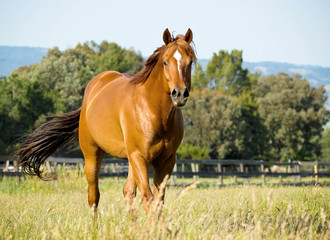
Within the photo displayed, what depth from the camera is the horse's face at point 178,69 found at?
373 cm

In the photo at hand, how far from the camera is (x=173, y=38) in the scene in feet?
14.4

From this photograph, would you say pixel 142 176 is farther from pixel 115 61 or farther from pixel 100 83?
pixel 115 61

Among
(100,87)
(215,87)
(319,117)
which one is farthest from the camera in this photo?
(215,87)

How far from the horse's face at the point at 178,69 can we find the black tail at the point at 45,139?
121 inches

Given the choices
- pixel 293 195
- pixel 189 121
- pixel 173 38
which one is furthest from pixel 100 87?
pixel 189 121

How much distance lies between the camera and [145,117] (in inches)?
175

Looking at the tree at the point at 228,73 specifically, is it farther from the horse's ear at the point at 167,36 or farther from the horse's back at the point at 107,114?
the horse's ear at the point at 167,36

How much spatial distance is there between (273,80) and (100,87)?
5247 centimetres

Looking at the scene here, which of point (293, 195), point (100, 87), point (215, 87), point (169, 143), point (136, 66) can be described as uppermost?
point (136, 66)

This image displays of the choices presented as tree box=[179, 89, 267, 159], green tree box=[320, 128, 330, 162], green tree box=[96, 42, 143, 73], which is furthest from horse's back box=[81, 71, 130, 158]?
green tree box=[320, 128, 330, 162]

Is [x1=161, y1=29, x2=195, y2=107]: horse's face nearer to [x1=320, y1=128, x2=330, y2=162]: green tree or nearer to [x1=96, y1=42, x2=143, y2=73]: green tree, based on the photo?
[x1=96, y1=42, x2=143, y2=73]: green tree

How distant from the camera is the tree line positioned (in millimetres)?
30328

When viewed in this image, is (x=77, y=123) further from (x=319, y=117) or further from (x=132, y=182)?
(x=319, y=117)

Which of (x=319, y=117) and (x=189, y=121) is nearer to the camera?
(x=189, y=121)
